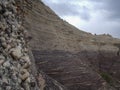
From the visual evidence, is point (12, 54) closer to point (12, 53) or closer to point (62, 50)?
point (12, 53)

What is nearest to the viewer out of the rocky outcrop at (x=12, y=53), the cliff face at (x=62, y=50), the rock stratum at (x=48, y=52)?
the rocky outcrop at (x=12, y=53)

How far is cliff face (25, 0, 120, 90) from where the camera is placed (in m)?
19.4

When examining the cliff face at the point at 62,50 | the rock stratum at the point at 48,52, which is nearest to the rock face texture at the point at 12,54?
the rock stratum at the point at 48,52

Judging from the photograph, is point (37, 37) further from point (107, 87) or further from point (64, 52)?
point (107, 87)

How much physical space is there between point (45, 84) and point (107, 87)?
13144 millimetres

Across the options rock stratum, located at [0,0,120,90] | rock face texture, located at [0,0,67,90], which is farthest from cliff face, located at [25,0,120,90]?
rock face texture, located at [0,0,67,90]

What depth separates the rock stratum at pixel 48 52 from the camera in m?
7.64

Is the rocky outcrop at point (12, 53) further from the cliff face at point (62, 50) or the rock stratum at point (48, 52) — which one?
the cliff face at point (62, 50)

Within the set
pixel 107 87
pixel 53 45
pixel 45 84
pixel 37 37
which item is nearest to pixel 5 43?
pixel 45 84

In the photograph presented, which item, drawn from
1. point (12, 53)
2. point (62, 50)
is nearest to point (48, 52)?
point (62, 50)

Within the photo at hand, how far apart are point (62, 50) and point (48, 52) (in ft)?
6.26

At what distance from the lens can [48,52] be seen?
1977 cm

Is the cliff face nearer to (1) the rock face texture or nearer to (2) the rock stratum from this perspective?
(2) the rock stratum

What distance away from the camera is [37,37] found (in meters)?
19.7
